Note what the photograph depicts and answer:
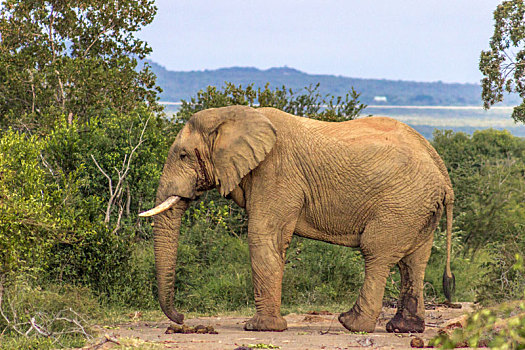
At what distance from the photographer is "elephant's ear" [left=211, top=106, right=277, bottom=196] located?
31.4 ft

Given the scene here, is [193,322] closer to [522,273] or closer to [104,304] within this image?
[104,304]

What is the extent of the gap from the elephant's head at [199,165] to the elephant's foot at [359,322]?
2.09 m

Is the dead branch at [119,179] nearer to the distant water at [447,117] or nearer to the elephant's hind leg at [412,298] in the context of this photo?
the elephant's hind leg at [412,298]

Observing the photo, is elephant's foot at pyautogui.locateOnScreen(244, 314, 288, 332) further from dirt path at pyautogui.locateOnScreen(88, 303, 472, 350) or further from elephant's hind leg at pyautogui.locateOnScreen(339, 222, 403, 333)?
elephant's hind leg at pyautogui.locateOnScreen(339, 222, 403, 333)

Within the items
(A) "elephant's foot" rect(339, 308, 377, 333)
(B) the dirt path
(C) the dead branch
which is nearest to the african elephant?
(A) "elephant's foot" rect(339, 308, 377, 333)

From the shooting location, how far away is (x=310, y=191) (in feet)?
32.3

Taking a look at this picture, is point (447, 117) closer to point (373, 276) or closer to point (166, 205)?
point (373, 276)

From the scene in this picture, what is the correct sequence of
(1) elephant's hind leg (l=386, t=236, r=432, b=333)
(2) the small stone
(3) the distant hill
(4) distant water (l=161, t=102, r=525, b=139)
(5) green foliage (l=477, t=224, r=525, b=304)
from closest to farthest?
(2) the small stone → (1) elephant's hind leg (l=386, t=236, r=432, b=333) → (5) green foliage (l=477, t=224, r=525, b=304) → (4) distant water (l=161, t=102, r=525, b=139) → (3) the distant hill

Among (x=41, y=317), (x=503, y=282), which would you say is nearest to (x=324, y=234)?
(x=503, y=282)

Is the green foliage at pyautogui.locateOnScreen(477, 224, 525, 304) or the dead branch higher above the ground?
the dead branch

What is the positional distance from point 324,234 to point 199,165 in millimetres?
1786

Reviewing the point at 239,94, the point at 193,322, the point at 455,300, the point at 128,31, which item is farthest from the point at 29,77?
the point at 455,300

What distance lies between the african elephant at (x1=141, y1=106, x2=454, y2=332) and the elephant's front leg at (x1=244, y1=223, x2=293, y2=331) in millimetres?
12

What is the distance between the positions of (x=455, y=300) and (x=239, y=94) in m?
6.38
